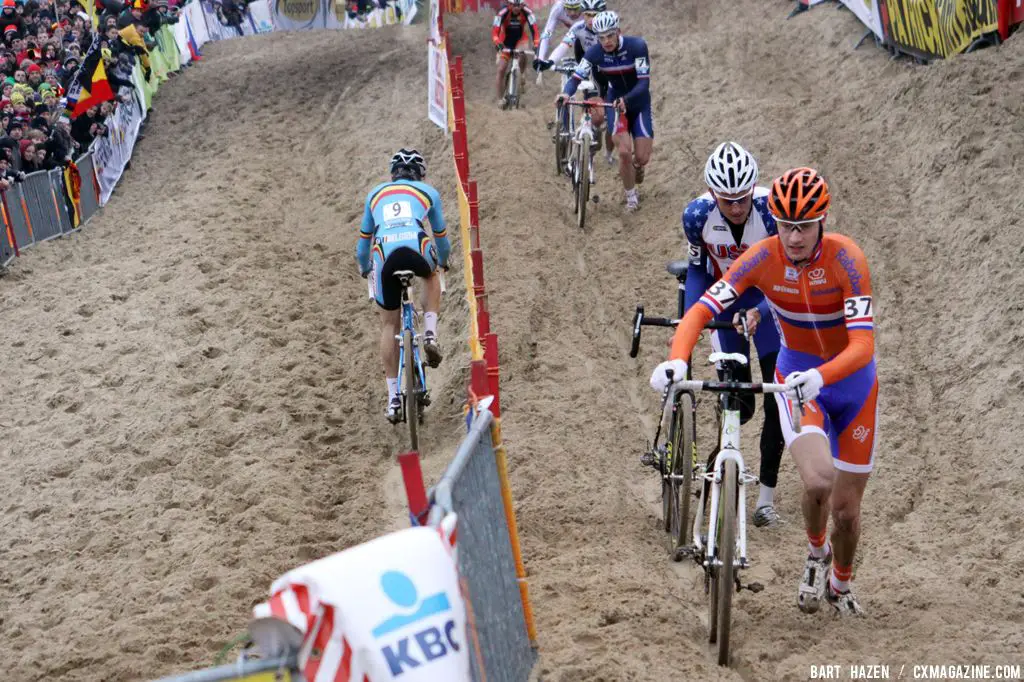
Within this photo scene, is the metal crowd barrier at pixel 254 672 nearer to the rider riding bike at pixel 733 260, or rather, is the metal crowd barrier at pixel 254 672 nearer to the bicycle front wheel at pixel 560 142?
the rider riding bike at pixel 733 260

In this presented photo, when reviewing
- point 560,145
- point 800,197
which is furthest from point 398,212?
point 560,145

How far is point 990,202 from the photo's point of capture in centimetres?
1045

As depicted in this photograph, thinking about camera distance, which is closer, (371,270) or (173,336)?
(371,270)

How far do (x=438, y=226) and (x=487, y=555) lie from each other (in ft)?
17.4

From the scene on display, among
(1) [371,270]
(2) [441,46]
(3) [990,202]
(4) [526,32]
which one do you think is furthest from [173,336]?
(4) [526,32]

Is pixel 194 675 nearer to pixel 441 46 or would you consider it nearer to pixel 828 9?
pixel 441 46

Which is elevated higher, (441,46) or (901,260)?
(441,46)

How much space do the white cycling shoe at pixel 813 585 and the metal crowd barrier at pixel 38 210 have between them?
1129cm

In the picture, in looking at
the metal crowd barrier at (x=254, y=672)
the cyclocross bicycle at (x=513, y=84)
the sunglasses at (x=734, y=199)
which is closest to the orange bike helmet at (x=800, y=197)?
the sunglasses at (x=734, y=199)

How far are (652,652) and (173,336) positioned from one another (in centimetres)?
700

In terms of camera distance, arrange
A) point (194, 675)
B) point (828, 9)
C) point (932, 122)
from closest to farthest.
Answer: point (194, 675)
point (932, 122)
point (828, 9)

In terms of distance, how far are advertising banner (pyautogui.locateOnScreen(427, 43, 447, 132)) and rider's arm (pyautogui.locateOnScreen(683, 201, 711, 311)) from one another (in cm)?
935

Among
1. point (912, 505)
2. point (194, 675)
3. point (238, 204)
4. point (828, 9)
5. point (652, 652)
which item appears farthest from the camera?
point (828, 9)

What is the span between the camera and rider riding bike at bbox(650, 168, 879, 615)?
553 cm
